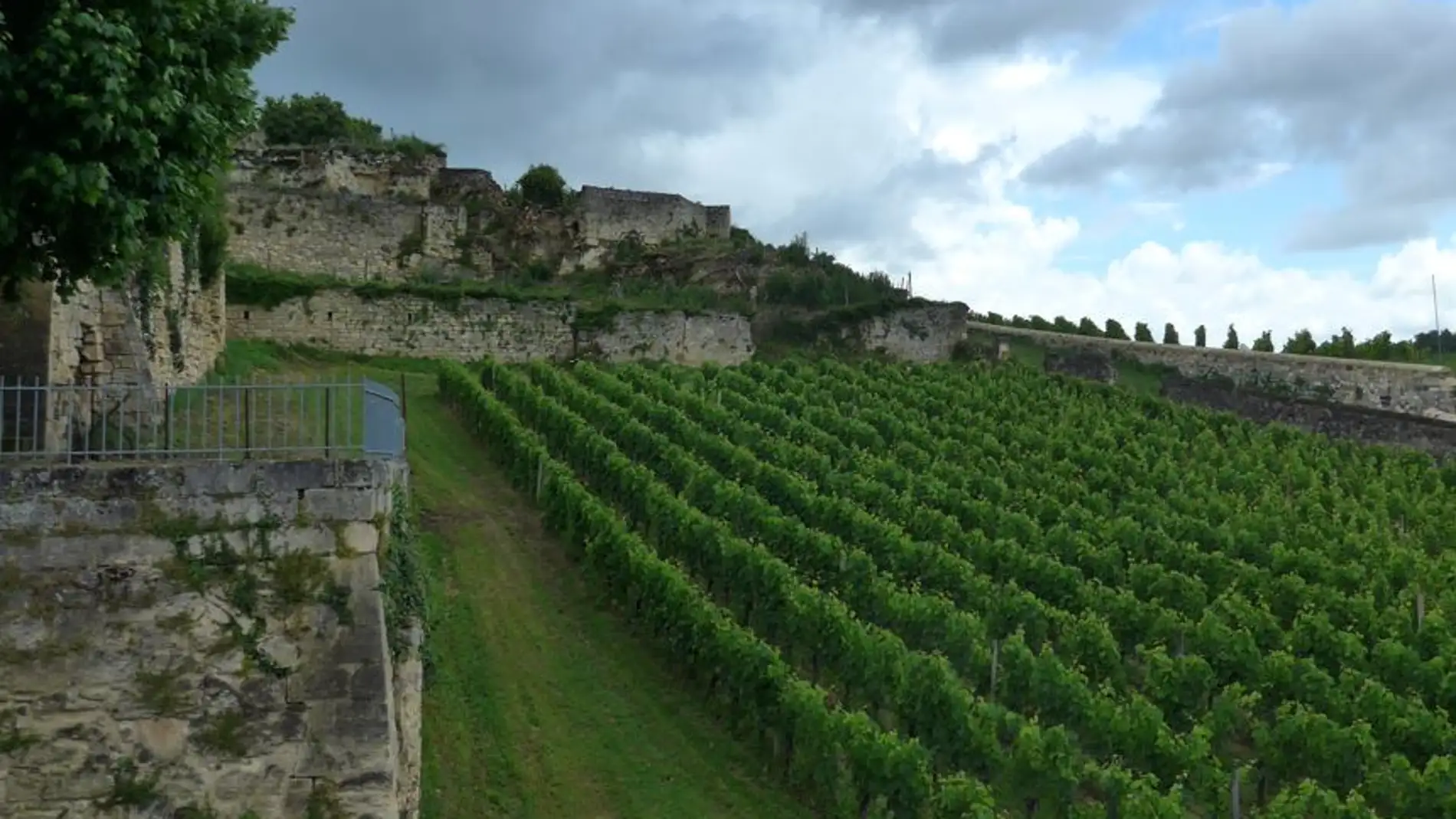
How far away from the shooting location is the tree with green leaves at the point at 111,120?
689 cm

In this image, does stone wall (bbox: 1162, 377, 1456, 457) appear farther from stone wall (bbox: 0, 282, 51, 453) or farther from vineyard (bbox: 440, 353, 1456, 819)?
stone wall (bbox: 0, 282, 51, 453)

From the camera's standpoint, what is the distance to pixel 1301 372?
34594 millimetres

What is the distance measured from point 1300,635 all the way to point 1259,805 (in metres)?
2.84

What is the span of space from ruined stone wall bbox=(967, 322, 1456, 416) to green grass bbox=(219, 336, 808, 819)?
22.5m

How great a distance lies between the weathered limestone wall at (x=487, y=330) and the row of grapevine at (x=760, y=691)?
11.8 m

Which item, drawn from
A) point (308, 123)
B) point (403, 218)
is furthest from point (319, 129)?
point (403, 218)

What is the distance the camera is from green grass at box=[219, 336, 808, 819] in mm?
11625

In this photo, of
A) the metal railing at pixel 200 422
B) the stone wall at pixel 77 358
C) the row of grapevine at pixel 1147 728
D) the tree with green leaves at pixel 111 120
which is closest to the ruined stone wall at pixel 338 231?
the stone wall at pixel 77 358

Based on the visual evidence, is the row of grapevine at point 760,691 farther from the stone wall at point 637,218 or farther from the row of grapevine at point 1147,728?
the stone wall at point 637,218

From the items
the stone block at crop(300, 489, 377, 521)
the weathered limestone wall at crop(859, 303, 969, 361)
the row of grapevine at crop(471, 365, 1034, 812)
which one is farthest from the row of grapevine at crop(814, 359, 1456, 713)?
the weathered limestone wall at crop(859, 303, 969, 361)

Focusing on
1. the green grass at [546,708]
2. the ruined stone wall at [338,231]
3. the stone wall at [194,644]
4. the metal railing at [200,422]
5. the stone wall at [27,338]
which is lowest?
the green grass at [546,708]

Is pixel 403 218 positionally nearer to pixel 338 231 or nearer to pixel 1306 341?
pixel 338 231

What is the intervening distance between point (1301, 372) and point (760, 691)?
26.7 m

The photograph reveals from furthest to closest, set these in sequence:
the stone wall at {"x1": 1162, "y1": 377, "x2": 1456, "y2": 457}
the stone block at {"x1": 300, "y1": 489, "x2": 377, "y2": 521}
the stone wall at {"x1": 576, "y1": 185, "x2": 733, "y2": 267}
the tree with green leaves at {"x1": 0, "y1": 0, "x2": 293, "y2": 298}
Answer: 1. the stone wall at {"x1": 576, "y1": 185, "x2": 733, "y2": 267}
2. the stone wall at {"x1": 1162, "y1": 377, "x2": 1456, "y2": 457}
3. the stone block at {"x1": 300, "y1": 489, "x2": 377, "y2": 521}
4. the tree with green leaves at {"x1": 0, "y1": 0, "x2": 293, "y2": 298}
